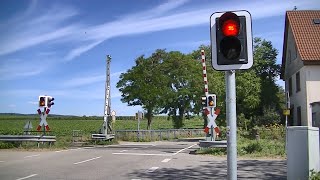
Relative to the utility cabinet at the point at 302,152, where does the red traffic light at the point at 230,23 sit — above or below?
above

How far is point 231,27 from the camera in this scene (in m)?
5.29

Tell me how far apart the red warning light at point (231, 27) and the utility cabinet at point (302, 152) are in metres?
4.03

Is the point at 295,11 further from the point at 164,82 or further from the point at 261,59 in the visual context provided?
the point at 164,82

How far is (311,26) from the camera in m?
32.0

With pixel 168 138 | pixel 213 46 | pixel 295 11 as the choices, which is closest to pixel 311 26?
pixel 295 11

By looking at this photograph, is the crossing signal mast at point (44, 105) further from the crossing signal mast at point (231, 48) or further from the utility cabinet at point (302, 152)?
the crossing signal mast at point (231, 48)

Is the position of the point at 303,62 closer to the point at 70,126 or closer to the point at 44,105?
the point at 44,105

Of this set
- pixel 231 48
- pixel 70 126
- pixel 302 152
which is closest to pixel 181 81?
pixel 70 126

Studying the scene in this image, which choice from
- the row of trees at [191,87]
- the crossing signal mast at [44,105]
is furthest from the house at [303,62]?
the crossing signal mast at [44,105]

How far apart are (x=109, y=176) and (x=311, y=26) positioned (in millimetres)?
25067

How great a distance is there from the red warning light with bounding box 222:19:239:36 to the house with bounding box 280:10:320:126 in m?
24.0

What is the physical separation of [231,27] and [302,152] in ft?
14.1

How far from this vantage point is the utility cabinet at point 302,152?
27.5 ft

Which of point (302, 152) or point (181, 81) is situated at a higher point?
point (181, 81)
